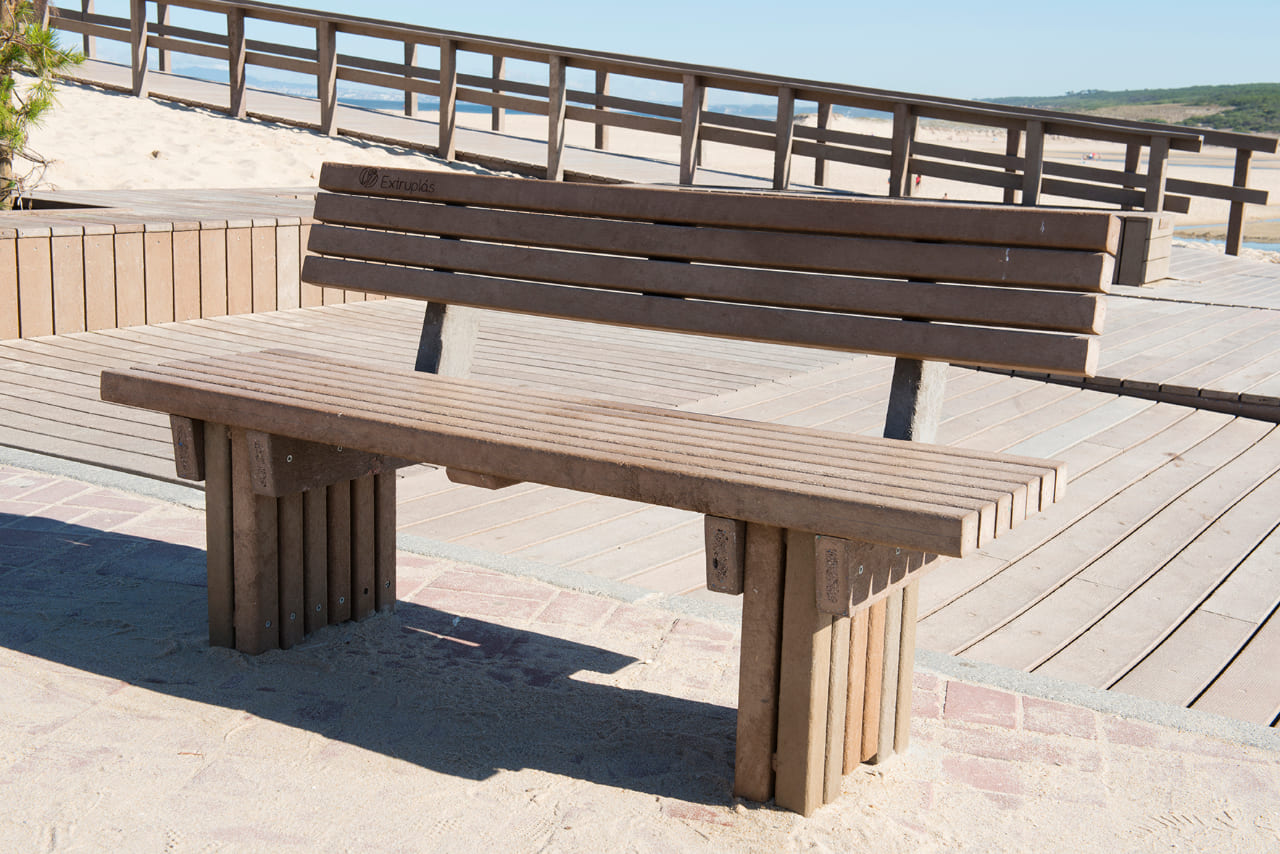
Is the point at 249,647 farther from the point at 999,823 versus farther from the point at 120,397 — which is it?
the point at 999,823

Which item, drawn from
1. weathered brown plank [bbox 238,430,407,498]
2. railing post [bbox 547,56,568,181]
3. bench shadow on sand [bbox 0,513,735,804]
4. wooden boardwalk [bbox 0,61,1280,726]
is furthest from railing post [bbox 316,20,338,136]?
weathered brown plank [bbox 238,430,407,498]

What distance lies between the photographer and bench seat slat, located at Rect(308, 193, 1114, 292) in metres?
2.43

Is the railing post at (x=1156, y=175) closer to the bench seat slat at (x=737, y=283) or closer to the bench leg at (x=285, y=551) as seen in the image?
the bench seat slat at (x=737, y=283)

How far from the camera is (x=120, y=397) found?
2.73 metres

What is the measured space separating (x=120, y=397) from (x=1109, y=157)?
6313cm

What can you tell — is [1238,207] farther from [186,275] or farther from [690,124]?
[186,275]

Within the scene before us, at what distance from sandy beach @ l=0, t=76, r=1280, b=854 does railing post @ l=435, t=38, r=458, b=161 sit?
8232 millimetres

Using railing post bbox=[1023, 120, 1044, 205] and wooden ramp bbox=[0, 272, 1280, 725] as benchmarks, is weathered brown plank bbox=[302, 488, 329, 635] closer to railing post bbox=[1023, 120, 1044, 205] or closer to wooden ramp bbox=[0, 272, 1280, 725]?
wooden ramp bbox=[0, 272, 1280, 725]

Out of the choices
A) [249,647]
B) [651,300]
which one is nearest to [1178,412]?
[651,300]

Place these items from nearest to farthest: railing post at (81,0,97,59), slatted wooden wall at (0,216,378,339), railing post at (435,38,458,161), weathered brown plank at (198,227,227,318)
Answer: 1. slatted wooden wall at (0,216,378,339)
2. weathered brown plank at (198,227,227,318)
3. railing post at (435,38,458,161)
4. railing post at (81,0,97,59)

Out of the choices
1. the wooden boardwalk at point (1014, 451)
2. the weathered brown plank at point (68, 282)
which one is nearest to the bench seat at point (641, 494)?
the wooden boardwalk at point (1014, 451)

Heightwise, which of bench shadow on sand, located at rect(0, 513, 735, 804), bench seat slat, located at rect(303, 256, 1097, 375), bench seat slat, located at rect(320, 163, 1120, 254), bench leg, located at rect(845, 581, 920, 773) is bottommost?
bench shadow on sand, located at rect(0, 513, 735, 804)

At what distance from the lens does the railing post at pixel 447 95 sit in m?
10.9

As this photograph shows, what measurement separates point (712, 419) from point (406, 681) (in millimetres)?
827
